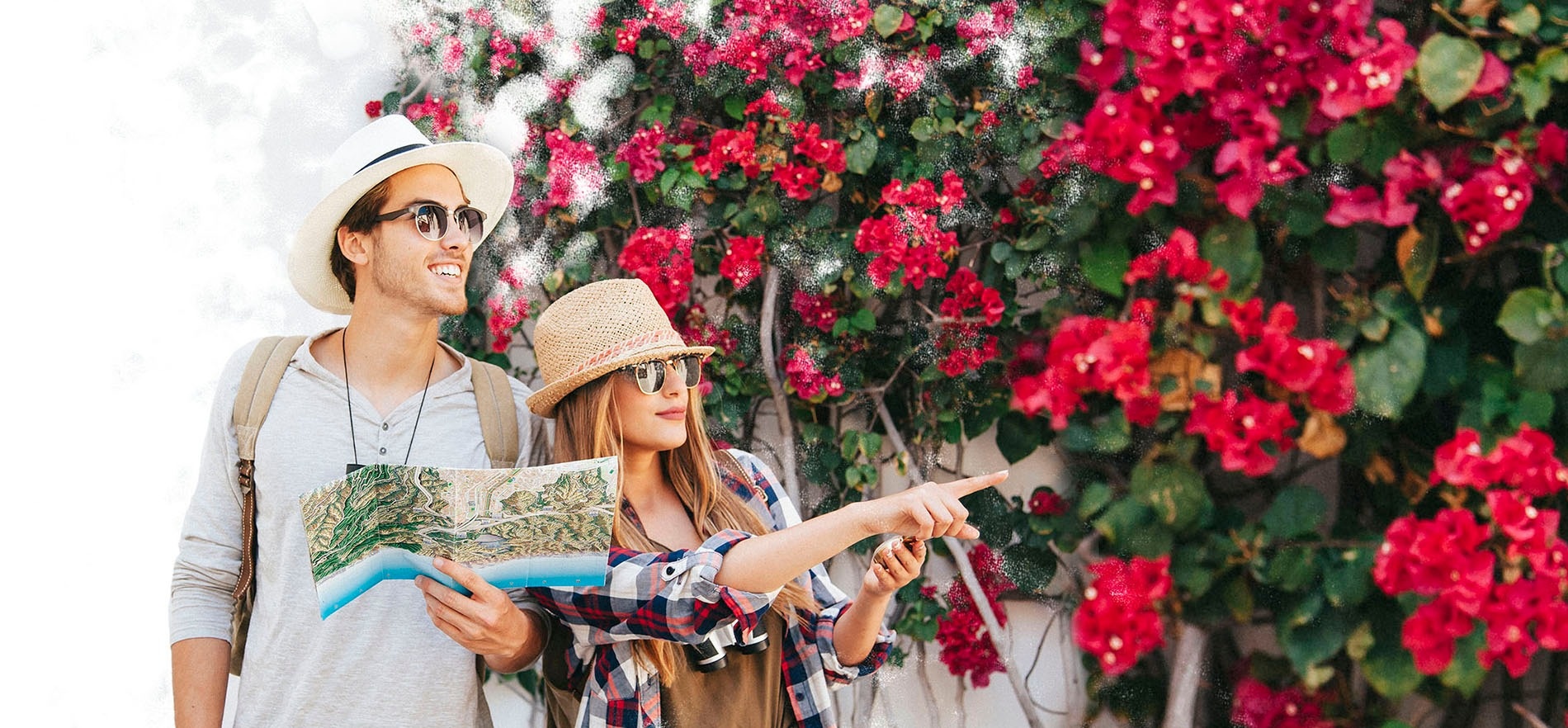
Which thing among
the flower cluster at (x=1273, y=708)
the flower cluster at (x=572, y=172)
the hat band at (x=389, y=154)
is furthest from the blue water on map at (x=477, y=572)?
the flower cluster at (x=1273, y=708)

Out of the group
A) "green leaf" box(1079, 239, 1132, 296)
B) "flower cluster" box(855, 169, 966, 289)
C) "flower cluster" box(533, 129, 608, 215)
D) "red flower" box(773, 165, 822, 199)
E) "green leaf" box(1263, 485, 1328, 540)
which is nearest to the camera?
"green leaf" box(1263, 485, 1328, 540)

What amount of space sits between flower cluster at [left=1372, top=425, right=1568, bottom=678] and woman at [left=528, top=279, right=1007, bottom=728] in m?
1.02

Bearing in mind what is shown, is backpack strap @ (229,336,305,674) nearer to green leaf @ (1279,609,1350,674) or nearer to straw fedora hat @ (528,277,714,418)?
straw fedora hat @ (528,277,714,418)

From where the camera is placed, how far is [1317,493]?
7.40 ft

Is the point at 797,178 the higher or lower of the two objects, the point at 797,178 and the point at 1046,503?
the higher

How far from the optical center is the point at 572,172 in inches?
114

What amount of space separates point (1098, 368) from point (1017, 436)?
0.33 m

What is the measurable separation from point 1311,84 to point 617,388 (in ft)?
4.76

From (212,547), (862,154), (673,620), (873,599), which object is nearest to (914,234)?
(862,154)

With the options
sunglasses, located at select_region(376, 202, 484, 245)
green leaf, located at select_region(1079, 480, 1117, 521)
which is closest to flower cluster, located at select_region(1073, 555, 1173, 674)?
green leaf, located at select_region(1079, 480, 1117, 521)

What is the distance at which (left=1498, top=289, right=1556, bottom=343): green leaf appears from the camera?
1.95 m

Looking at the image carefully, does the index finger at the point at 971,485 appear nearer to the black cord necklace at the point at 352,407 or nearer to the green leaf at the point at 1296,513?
the black cord necklace at the point at 352,407

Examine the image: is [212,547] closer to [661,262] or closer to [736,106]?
[661,262]

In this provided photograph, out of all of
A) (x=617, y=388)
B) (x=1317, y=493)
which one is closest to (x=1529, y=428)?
(x=1317, y=493)
